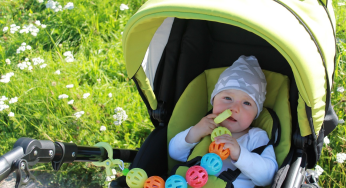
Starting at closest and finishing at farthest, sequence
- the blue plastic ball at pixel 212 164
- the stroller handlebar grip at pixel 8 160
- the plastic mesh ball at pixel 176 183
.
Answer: the stroller handlebar grip at pixel 8 160, the plastic mesh ball at pixel 176 183, the blue plastic ball at pixel 212 164

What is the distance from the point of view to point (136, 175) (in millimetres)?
1688

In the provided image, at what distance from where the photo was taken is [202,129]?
2.02 m

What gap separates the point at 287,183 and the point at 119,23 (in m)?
2.50

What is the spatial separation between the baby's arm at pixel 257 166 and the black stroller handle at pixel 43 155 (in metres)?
0.62

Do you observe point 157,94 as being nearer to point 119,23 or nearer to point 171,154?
point 171,154

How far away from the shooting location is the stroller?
142cm

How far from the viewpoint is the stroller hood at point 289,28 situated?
4.55 feet

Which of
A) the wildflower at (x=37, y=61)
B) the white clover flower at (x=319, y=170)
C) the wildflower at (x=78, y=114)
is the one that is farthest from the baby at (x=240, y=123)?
the wildflower at (x=37, y=61)

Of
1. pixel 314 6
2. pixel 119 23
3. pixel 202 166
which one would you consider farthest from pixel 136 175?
pixel 119 23

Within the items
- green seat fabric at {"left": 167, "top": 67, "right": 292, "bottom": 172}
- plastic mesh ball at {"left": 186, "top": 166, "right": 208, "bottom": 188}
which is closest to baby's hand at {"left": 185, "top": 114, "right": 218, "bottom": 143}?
green seat fabric at {"left": 167, "top": 67, "right": 292, "bottom": 172}

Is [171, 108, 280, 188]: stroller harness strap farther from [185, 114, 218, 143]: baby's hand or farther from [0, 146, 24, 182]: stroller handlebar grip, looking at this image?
[0, 146, 24, 182]: stroller handlebar grip

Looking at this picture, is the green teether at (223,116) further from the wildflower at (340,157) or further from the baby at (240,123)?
the wildflower at (340,157)

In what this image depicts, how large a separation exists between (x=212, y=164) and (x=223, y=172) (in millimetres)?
120

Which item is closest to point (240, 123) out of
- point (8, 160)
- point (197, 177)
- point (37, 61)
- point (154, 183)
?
point (197, 177)
